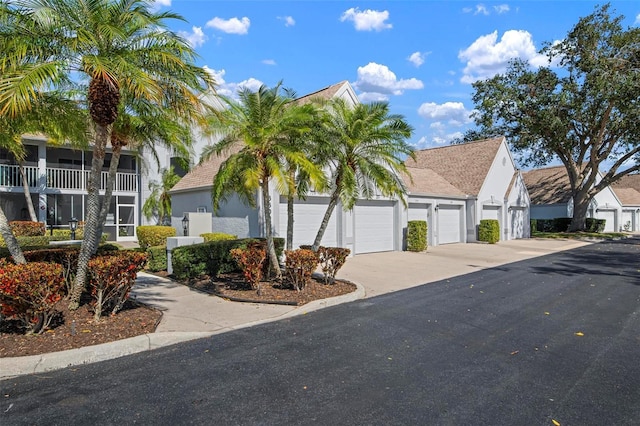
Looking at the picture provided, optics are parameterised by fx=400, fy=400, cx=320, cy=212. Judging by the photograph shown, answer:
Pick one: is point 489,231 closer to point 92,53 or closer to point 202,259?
point 202,259

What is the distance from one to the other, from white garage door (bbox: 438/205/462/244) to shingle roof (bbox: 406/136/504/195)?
162 cm

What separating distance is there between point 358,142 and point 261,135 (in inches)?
112

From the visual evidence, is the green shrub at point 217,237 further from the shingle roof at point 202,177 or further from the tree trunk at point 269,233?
the tree trunk at point 269,233

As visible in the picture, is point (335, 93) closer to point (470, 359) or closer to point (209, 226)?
point (209, 226)

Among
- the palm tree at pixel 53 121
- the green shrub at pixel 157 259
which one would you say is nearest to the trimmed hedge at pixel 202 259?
the green shrub at pixel 157 259

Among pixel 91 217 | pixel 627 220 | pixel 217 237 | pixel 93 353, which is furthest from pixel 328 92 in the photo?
pixel 627 220

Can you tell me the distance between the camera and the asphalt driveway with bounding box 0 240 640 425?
3992mm

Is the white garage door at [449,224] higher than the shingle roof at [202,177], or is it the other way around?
the shingle roof at [202,177]

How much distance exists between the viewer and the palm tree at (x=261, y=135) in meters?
8.83

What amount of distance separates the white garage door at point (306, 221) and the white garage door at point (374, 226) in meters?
1.75

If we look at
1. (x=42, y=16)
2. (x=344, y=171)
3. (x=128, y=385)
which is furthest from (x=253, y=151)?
(x=128, y=385)

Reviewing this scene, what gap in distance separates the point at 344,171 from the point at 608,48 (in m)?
27.3

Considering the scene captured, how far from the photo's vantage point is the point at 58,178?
22.4 metres

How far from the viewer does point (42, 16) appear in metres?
6.37
